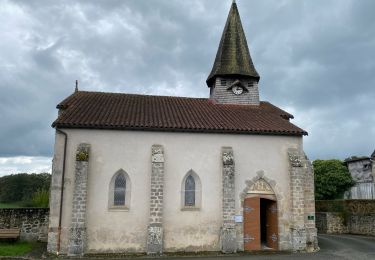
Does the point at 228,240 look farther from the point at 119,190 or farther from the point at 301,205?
the point at 119,190

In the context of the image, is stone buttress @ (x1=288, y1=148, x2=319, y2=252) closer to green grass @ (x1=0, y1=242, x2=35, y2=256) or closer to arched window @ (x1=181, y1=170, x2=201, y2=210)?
arched window @ (x1=181, y1=170, x2=201, y2=210)

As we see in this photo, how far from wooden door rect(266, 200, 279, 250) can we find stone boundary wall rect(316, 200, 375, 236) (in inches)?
368

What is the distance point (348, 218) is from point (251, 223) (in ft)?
39.1

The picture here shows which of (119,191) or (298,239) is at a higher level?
(119,191)

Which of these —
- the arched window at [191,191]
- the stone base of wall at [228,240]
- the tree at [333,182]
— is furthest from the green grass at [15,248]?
the tree at [333,182]

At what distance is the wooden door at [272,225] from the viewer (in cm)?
1755

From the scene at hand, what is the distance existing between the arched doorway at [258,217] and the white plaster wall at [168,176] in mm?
544

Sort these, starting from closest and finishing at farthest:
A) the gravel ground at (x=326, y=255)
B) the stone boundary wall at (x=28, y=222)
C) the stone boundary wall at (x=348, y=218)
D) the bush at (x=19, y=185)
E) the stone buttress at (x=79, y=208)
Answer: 1. the gravel ground at (x=326, y=255)
2. the stone buttress at (x=79, y=208)
3. the stone boundary wall at (x=28, y=222)
4. the stone boundary wall at (x=348, y=218)
5. the bush at (x=19, y=185)

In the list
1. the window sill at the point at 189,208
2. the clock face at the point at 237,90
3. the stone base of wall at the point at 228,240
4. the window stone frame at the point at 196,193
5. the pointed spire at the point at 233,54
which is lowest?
the stone base of wall at the point at 228,240

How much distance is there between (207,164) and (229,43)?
374 inches

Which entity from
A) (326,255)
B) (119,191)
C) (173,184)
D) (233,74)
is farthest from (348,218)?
(119,191)

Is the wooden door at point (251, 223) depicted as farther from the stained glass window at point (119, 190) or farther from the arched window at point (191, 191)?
the stained glass window at point (119, 190)

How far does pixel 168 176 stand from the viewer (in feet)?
56.2

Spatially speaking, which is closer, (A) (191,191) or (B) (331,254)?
(B) (331,254)
